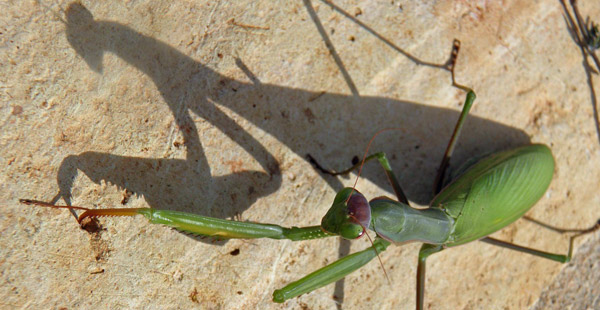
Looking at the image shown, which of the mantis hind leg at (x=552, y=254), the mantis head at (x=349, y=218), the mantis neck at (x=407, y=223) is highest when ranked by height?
the mantis hind leg at (x=552, y=254)

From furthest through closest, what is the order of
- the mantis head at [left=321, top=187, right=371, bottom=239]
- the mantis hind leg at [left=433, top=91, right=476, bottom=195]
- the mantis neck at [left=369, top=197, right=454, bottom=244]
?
the mantis hind leg at [left=433, top=91, right=476, bottom=195]
the mantis neck at [left=369, top=197, right=454, bottom=244]
the mantis head at [left=321, top=187, right=371, bottom=239]

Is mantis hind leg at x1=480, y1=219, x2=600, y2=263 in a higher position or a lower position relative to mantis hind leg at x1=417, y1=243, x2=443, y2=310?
higher

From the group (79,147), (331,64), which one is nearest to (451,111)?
(331,64)

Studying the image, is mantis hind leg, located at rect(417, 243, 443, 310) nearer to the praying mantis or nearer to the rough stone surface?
the praying mantis

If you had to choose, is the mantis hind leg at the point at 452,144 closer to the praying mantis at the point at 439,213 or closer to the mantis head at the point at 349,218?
the praying mantis at the point at 439,213

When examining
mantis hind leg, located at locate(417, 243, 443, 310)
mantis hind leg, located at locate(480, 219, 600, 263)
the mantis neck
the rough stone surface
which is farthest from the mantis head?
mantis hind leg, located at locate(480, 219, 600, 263)

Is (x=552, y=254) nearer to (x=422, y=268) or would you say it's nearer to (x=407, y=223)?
(x=422, y=268)

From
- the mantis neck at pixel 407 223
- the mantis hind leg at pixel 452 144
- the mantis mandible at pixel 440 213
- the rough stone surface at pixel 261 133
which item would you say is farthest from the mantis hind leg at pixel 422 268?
the mantis hind leg at pixel 452 144

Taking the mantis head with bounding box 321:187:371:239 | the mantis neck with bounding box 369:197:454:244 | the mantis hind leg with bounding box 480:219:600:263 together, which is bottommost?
the mantis head with bounding box 321:187:371:239
